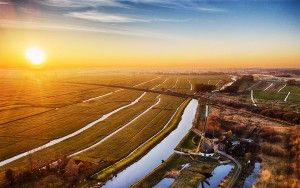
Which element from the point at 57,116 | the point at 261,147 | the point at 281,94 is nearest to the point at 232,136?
the point at 261,147

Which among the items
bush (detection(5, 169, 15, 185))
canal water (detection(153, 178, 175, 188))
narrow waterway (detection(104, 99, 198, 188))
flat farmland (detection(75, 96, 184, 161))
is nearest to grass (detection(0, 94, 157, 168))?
flat farmland (detection(75, 96, 184, 161))

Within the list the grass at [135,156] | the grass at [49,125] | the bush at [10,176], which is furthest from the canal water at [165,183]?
the grass at [49,125]

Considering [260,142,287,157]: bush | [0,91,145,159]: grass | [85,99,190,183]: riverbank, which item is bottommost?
[0,91,145,159]: grass

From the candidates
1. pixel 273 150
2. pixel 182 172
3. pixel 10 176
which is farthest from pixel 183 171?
pixel 10 176

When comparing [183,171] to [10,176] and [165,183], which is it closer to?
[165,183]

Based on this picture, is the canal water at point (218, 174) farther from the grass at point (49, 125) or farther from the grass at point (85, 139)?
the grass at point (49, 125)

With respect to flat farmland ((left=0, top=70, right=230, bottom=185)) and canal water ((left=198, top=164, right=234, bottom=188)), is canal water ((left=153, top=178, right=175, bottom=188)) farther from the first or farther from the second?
flat farmland ((left=0, top=70, right=230, bottom=185))

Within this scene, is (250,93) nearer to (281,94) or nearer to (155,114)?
(281,94)

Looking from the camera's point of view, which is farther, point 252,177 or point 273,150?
point 273,150
